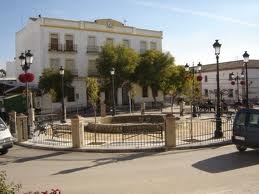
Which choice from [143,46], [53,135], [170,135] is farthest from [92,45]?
[170,135]

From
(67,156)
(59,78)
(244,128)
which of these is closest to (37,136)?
(67,156)

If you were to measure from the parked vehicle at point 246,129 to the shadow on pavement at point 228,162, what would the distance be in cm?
38

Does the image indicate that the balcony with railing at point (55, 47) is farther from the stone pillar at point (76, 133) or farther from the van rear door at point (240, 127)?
the van rear door at point (240, 127)

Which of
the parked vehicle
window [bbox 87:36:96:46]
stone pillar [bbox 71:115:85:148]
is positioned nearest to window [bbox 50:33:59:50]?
window [bbox 87:36:96:46]

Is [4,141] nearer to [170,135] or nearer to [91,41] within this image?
[170,135]

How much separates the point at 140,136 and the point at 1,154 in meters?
6.66

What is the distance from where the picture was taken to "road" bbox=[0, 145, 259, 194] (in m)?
10.7

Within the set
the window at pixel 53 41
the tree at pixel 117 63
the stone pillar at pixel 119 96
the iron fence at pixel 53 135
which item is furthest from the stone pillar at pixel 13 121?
the stone pillar at pixel 119 96

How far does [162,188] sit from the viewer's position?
10.6 meters

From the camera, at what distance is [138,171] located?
42.0ft

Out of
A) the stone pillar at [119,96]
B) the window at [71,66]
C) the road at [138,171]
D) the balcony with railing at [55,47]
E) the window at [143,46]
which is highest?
the window at [143,46]

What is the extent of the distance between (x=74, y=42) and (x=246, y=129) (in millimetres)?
35287

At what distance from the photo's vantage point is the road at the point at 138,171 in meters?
10.7

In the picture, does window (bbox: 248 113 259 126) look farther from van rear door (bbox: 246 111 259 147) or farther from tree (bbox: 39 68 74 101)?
tree (bbox: 39 68 74 101)
